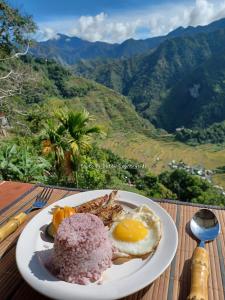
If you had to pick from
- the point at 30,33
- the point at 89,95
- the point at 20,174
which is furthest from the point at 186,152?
the point at 20,174

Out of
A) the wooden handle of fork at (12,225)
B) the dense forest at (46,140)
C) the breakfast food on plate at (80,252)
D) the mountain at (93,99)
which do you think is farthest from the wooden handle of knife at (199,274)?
the mountain at (93,99)

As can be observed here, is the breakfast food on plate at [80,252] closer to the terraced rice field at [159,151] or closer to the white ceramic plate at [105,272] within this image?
the white ceramic plate at [105,272]

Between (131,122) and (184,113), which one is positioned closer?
(131,122)

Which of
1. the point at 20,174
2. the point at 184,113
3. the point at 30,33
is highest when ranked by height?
the point at 30,33

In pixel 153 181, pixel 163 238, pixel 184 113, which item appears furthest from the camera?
pixel 184 113

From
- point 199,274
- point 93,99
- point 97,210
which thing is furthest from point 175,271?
point 93,99

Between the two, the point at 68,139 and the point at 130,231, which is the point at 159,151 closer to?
the point at 68,139

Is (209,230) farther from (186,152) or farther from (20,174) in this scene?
(186,152)
